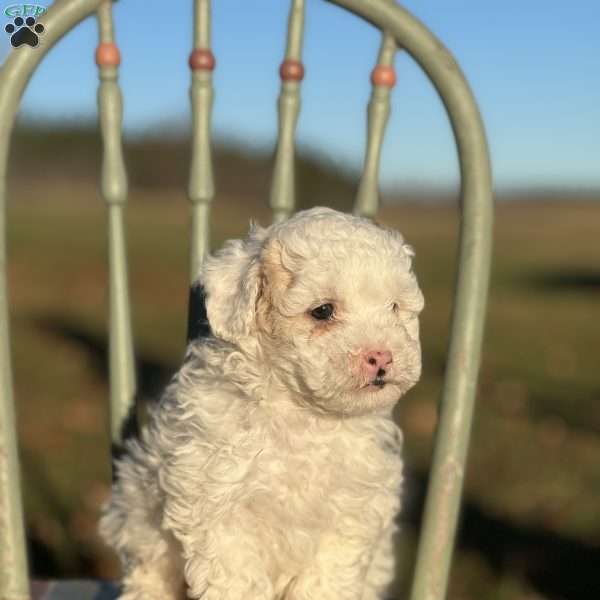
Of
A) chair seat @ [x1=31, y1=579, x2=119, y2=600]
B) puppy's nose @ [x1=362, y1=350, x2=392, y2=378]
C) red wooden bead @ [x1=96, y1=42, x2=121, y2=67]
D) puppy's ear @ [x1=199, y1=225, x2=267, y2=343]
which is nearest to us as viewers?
puppy's nose @ [x1=362, y1=350, x2=392, y2=378]

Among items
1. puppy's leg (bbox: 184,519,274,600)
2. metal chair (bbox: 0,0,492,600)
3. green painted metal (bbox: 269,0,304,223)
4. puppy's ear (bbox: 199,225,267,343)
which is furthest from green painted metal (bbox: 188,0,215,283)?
puppy's leg (bbox: 184,519,274,600)

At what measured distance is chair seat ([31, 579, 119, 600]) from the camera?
2395 mm

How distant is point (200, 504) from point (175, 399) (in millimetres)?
262

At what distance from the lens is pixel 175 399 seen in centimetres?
212

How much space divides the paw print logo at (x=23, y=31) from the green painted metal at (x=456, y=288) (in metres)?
0.66

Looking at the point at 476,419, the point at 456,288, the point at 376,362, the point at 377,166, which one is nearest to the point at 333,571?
the point at 376,362

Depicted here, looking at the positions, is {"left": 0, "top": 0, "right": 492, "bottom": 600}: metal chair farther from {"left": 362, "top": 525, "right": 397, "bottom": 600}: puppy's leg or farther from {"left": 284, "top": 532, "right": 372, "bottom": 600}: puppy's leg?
{"left": 284, "top": 532, "right": 372, "bottom": 600}: puppy's leg

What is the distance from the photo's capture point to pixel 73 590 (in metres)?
2.44

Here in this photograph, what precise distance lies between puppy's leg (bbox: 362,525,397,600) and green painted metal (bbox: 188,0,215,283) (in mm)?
717

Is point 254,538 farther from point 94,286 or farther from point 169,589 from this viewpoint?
point 94,286

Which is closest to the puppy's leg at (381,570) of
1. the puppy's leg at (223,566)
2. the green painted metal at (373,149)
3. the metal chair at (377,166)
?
the metal chair at (377,166)

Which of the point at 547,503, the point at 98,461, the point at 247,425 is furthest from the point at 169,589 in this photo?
the point at 98,461

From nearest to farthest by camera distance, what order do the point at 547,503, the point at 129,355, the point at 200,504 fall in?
the point at 200,504
the point at 129,355
the point at 547,503

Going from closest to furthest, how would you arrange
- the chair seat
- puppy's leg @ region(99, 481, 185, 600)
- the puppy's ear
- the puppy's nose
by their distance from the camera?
the puppy's nose
the puppy's ear
puppy's leg @ region(99, 481, 185, 600)
the chair seat
